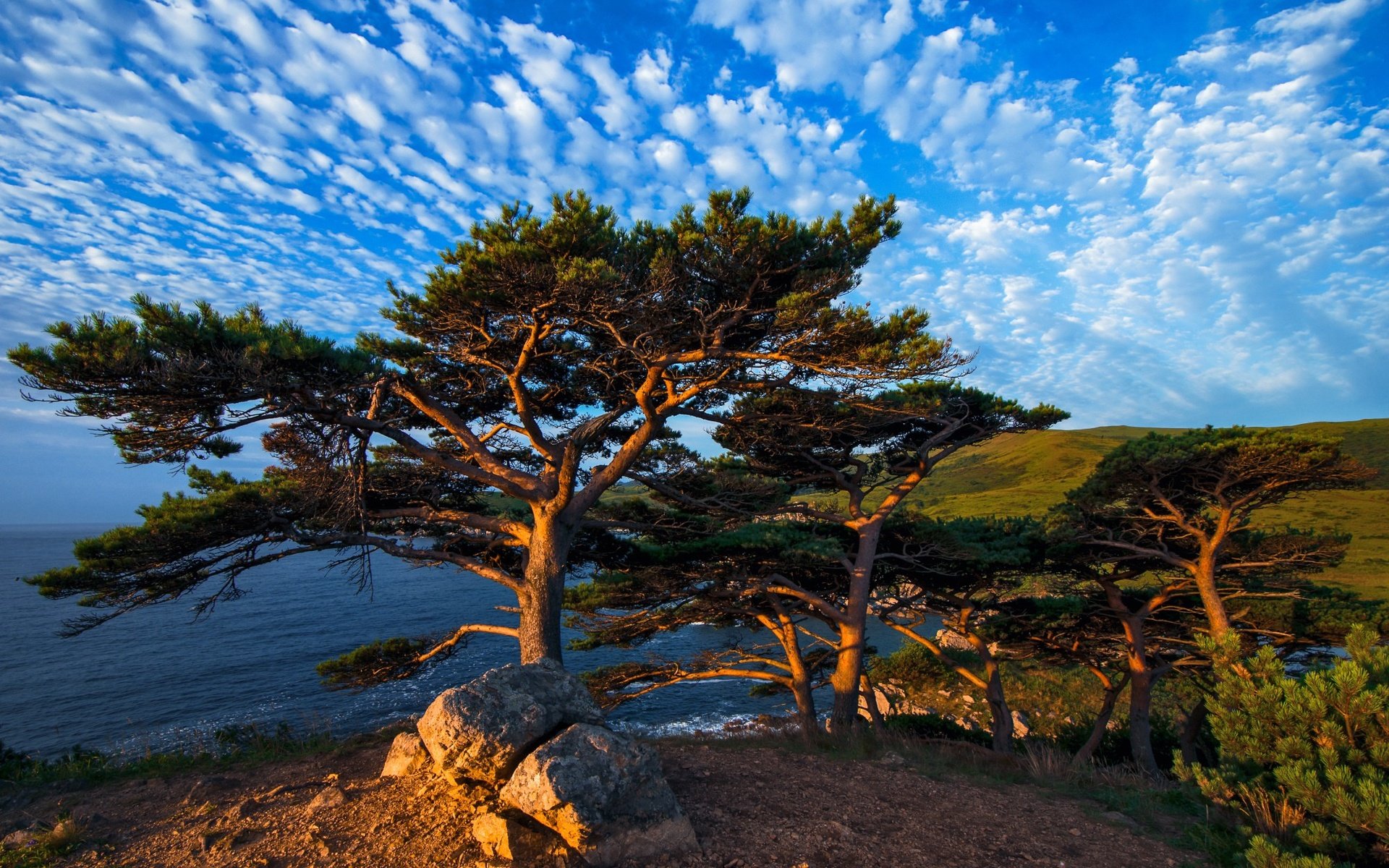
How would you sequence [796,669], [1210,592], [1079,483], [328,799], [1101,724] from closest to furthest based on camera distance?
[328,799] → [1210,592] → [796,669] → [1101,724] → [1079,483]

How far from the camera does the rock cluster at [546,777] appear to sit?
4195 millimetres

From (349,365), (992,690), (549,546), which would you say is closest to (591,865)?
(549,546)

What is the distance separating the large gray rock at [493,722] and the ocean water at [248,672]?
8881 mm

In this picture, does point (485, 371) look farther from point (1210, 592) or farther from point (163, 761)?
point (1210, 592)

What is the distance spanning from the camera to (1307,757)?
432 centimetres

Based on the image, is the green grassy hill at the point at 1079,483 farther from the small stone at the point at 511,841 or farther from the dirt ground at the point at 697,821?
the small stone at the point at 511,841

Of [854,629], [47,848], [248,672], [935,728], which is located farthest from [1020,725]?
[248,672]

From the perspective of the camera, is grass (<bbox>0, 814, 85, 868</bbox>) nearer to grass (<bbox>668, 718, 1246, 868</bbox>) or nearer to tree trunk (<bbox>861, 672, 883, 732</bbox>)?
grass (<bbox>668, 718, 1246, 868</bbox>)

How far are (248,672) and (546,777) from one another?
29161mm

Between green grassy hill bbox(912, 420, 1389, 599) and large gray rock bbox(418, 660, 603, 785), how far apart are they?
12.9 meters

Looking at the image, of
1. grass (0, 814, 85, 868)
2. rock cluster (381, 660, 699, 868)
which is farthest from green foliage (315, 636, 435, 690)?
rock cluster (381, 660, 699, 868)

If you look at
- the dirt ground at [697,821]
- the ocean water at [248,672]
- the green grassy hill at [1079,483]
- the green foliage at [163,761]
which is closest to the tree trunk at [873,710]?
the ocean water at [248,672]

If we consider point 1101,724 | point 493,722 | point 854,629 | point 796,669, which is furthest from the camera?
point 1101,724

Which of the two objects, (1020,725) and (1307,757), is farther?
(1020,725)
